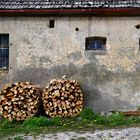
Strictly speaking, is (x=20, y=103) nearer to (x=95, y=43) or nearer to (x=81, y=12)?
(x=95, y=43)

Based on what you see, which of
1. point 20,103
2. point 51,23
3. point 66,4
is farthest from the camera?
point 51,23

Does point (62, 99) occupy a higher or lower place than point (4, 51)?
lower

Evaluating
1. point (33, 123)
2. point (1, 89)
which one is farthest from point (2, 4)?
point (33, 123)

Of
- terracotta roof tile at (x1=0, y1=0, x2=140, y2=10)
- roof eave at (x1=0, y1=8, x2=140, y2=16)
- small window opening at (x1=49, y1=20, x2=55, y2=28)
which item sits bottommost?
small window opening at (x1=49, y1=20, x2=55, y2=28)

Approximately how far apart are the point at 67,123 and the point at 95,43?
322 centimetres

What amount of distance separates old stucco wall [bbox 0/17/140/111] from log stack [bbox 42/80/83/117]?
23.3 inches

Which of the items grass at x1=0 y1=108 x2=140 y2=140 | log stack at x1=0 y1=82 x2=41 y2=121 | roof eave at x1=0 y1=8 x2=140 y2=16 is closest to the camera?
grass at x1=0 y1=108 x2=140 y2=140

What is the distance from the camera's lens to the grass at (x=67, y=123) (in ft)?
43.7

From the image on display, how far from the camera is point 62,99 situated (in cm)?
1491

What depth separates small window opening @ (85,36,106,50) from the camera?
15710mm

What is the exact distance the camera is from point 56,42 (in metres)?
15.8

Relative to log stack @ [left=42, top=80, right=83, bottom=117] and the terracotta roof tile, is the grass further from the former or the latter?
the terracotta roof tile

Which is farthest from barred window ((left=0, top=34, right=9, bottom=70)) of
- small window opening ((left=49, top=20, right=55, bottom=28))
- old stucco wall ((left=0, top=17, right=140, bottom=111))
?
small window opening ((left=49, top=20, right=55, bottom=28))

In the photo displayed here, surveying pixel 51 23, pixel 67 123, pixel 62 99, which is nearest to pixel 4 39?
pixel 51 23
